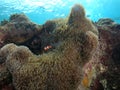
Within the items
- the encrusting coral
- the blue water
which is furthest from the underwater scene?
the blue water

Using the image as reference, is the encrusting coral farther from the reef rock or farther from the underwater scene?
the reef rock

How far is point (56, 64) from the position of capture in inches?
132

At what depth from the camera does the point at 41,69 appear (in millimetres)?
3334

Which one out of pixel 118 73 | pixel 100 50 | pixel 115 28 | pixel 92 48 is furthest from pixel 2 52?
pixel 115 28

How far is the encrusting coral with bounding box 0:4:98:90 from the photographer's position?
128 inches

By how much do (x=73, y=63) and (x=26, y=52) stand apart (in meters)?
0.96

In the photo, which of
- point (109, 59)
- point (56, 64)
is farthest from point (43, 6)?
point (56, 64)

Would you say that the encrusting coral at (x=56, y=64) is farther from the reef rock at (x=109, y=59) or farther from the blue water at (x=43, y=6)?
the blue water at (x=43, y=6)

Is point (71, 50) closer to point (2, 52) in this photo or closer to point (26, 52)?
point (26, 52)

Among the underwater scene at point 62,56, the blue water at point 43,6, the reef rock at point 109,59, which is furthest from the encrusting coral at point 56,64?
the blue water at point 43,6

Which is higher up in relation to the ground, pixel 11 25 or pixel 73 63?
pixel 11 25

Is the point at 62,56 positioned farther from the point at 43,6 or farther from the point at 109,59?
the point at 43,6

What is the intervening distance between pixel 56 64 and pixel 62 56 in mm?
211

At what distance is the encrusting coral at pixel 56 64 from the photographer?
3.24 meters
